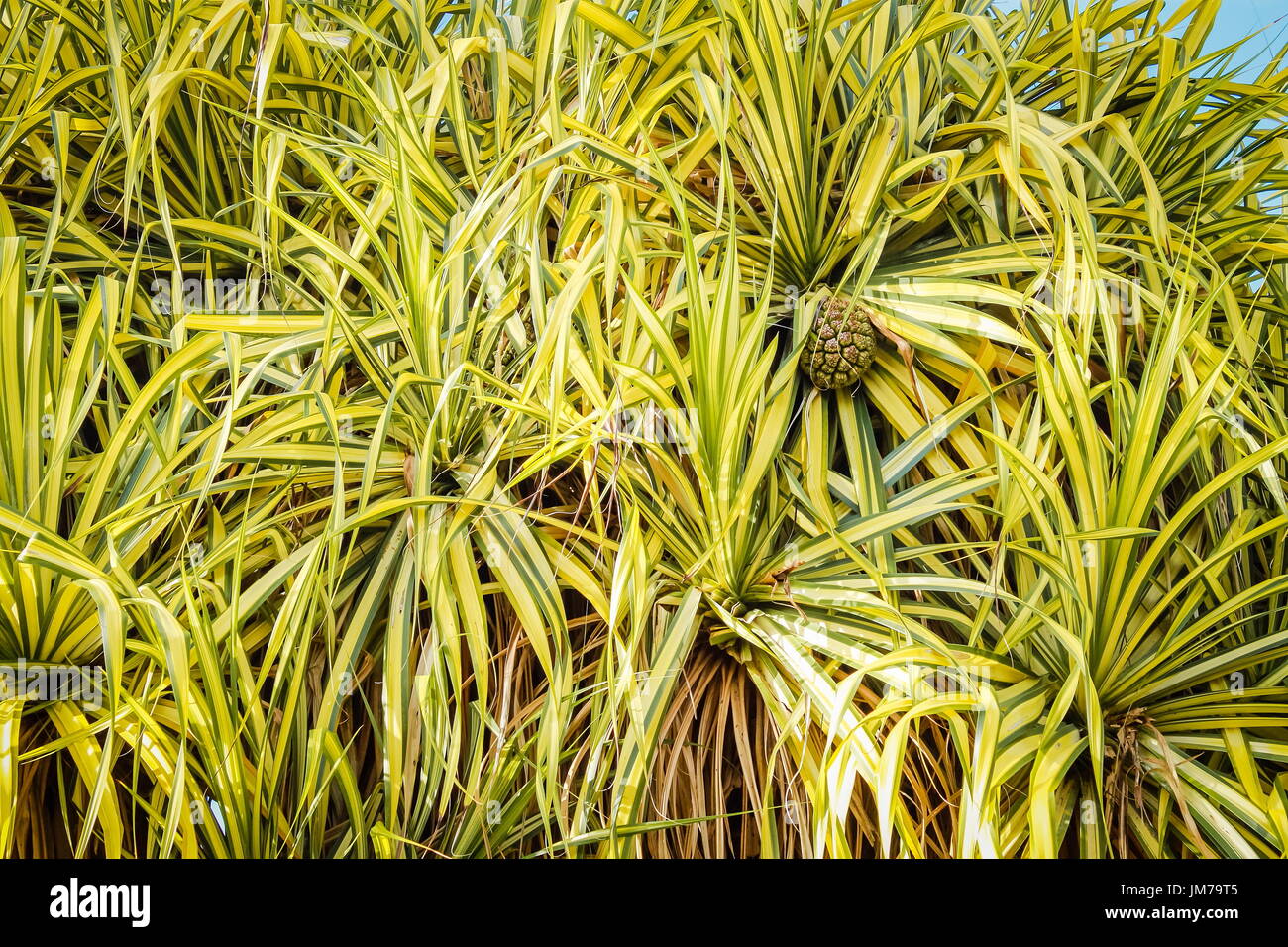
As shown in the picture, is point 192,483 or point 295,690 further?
point 192,483

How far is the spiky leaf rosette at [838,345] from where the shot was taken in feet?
2.50

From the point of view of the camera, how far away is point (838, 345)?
760 mm

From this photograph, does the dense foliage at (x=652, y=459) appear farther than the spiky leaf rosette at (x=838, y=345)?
No

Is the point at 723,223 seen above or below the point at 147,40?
below

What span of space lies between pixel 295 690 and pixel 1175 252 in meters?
0.93

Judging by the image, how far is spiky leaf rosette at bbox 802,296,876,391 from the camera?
761mm

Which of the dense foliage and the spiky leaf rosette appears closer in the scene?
the dense foliage

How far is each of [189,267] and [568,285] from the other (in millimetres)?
500

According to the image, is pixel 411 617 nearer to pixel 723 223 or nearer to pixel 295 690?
pixel 295 690
